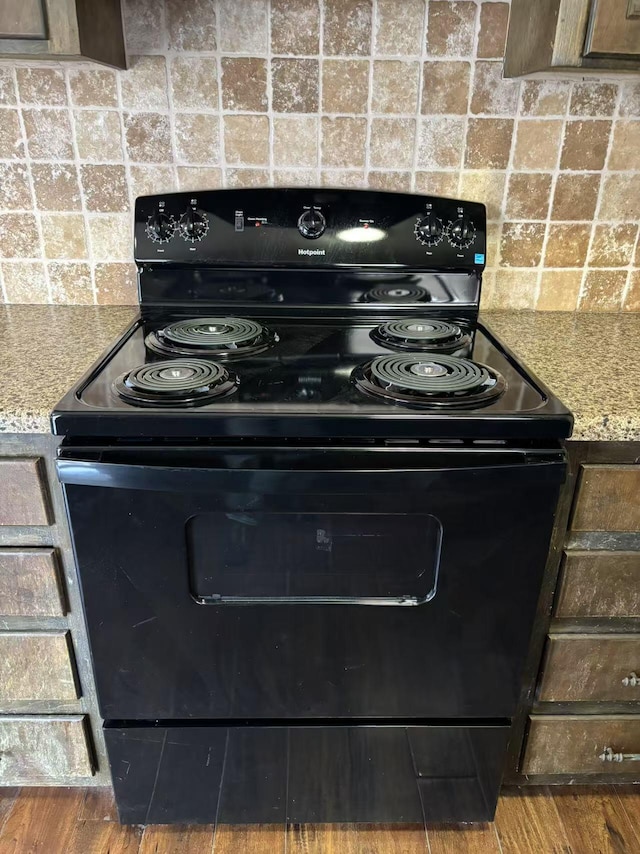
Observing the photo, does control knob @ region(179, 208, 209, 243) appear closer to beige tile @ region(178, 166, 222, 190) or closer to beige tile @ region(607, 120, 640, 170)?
beige tile @ region(178, 166, 222, 190)

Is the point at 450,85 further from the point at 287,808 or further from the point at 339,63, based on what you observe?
the point at 287,808

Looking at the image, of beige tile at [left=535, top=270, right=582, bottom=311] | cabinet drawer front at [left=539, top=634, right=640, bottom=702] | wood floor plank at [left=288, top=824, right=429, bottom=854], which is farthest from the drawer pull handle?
beige tile at [left=535, top=270, right=582, bottom=311]

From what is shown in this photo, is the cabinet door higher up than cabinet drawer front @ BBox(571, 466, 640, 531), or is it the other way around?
the cabinet door

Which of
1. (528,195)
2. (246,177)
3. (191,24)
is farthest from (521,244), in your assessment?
(191,24)

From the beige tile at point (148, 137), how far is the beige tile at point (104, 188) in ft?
0.17

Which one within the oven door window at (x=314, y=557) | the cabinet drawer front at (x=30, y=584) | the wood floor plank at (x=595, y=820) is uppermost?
the oven door window at (x=314, y=557)

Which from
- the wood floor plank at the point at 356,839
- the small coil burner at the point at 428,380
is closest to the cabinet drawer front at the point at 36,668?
the wood floor plank at the point at 356,839

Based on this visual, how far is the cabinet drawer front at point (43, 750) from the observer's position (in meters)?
1.16

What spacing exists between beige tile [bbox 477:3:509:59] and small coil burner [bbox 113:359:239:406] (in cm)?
89

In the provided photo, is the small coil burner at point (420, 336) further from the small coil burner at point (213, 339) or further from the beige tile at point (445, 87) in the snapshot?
the beige tile at point (445, 87)

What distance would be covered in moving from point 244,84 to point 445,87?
0.43 m

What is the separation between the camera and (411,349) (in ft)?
3.84

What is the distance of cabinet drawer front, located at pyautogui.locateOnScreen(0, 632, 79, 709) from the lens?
Answer: 108cm

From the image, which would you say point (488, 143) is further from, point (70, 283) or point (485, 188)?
point (70, 283)
